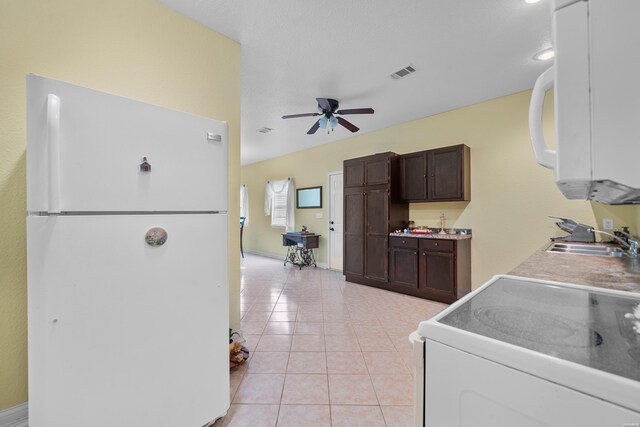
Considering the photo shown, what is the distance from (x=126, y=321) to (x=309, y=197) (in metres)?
5.05

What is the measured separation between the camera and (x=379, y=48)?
244 cm

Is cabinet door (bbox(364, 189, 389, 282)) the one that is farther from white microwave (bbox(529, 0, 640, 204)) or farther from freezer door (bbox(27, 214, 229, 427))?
white microwave (bbox(529, 0, 640, 204))

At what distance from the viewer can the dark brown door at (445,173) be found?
142 inches

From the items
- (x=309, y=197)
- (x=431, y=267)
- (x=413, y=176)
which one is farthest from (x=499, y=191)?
(x=309, y=197)

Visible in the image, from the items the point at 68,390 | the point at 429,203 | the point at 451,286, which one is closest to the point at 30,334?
the point at 68,390

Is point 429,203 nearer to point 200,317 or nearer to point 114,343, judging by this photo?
point 200,317

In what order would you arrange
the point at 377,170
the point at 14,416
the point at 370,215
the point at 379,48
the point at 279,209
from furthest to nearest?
the point at 279,209 → the point at 370,215 → the point at 377,170 → the point at 379,48 → the point at 14,416

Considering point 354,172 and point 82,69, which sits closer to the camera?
point 82,69

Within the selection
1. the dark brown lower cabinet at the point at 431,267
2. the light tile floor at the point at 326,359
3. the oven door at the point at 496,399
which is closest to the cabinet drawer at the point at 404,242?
the dark brown lower cabinet at the point at 431,267

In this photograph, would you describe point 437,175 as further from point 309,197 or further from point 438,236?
point 309,197

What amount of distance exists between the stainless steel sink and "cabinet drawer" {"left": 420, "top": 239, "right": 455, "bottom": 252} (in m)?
1.03

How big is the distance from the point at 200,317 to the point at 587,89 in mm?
Answer: 1607

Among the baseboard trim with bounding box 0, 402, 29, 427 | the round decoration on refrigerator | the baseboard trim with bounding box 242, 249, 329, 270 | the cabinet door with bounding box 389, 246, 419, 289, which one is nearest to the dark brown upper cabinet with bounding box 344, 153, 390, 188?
the cabinet door with bounding box 389, 246, 419, 289

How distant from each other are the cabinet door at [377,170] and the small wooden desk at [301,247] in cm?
190
